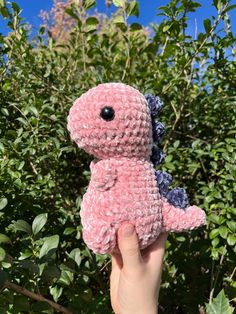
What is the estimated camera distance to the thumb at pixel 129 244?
33.5 inches

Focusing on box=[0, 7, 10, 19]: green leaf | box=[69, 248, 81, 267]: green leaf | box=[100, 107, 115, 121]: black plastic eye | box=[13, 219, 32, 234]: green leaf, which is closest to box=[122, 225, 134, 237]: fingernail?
box=[100, 107, 115, 121]: black plastic eye

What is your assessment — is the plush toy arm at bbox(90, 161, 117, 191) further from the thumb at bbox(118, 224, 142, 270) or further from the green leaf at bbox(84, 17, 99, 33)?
the green leaf at bbox(84, 17, 99, 33)

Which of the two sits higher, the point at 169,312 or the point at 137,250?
the point at 137,250

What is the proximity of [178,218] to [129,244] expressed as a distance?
5.7 inches

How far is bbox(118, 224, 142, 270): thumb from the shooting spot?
0.85m

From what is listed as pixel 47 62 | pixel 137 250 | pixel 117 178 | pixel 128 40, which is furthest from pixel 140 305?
pixel 47 62

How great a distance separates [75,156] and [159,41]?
621mm

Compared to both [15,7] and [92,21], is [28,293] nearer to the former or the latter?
[92,21]

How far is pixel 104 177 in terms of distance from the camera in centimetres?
87

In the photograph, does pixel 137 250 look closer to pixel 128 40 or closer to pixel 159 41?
pixel 128 40

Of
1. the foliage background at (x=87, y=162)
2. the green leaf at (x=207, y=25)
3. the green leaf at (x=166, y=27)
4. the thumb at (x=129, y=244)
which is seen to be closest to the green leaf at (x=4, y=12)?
the foliage background at (x=87, y=162)

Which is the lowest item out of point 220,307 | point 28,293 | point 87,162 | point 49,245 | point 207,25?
point 220,307

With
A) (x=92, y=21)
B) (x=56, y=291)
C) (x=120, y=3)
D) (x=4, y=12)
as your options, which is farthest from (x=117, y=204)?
(x=4, y=12)

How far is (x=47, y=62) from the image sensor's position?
2150mm
